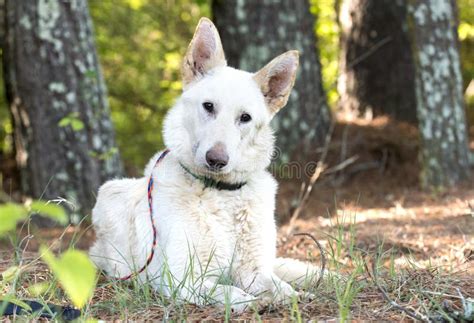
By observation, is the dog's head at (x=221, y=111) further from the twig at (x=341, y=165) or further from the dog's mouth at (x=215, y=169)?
the twig at (x=341, y=165)

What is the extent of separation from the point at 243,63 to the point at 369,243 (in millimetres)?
3281

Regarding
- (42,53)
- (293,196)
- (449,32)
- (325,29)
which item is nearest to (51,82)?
(42,53)

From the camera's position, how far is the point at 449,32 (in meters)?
7.06

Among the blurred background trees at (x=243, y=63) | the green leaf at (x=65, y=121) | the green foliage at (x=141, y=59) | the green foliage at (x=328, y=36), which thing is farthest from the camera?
the green foliage at (x=328, y=36)

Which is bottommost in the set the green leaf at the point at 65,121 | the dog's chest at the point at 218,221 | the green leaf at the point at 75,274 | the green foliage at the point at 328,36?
the dog's chest at the point at 218,221

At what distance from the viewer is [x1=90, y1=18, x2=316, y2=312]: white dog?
136 inches

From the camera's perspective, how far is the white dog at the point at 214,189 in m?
3.46

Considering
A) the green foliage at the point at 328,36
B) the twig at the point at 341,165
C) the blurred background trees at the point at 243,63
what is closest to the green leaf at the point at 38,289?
the blurred background trees at the point at 243,63

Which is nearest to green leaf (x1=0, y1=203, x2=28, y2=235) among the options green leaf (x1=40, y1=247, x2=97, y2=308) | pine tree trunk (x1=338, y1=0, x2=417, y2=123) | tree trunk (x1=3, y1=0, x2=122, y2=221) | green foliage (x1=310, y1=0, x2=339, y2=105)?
green leaf (x1=40, y1=247, x2=97, y2=308)

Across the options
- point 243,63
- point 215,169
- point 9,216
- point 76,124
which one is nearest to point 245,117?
point 215,169

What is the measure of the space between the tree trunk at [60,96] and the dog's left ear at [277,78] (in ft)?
8.73

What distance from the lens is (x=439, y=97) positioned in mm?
7094

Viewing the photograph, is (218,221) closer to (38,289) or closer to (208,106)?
(208,106)

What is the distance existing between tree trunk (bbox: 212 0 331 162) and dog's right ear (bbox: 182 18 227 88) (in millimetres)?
3665
